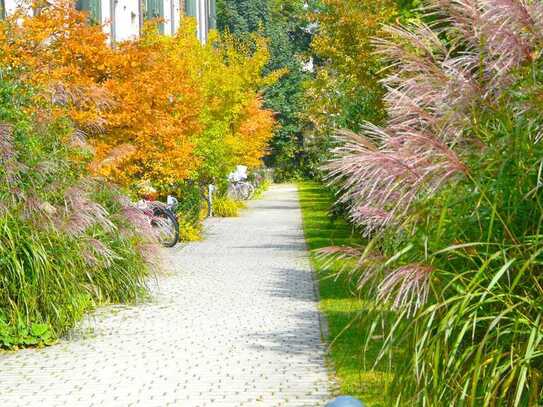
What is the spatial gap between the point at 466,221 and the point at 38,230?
563 centimetres

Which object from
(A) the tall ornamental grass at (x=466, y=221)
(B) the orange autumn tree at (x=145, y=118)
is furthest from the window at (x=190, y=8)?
(A) the tall ornamental grass at (x=466, y=221)

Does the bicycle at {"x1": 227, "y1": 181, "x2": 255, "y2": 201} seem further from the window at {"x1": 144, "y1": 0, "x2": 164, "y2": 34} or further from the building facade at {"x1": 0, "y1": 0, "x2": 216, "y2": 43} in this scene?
the window at {"x1": 144, "y1": 0, "x2": 164, "y2": 34}

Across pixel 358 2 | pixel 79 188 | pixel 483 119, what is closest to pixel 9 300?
pixel 79 188

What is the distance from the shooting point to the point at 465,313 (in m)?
4.72

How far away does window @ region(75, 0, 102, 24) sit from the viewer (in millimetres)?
20709

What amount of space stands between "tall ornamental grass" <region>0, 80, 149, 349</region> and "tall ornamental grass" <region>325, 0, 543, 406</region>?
4.52m

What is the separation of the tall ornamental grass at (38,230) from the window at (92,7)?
9.78m

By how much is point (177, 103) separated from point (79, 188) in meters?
8.22

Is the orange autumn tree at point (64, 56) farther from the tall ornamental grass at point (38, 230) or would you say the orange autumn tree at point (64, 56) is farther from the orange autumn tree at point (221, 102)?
the orange autumn tree at point (221, 102)

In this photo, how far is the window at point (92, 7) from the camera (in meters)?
20.7

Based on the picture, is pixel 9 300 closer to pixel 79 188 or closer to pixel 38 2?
pixel 79 188

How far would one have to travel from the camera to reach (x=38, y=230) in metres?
9.62

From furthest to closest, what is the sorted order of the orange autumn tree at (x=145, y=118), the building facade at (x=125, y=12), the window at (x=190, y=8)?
the window at (x=190, y=8)
the building facade at (x=125, y=12)
the orange autumn tree at (x=145, y=118)

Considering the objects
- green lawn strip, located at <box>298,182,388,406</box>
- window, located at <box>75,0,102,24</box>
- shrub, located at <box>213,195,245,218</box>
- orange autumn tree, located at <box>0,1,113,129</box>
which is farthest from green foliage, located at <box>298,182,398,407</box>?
shrub, located at <box>213,195,245,218</box>
